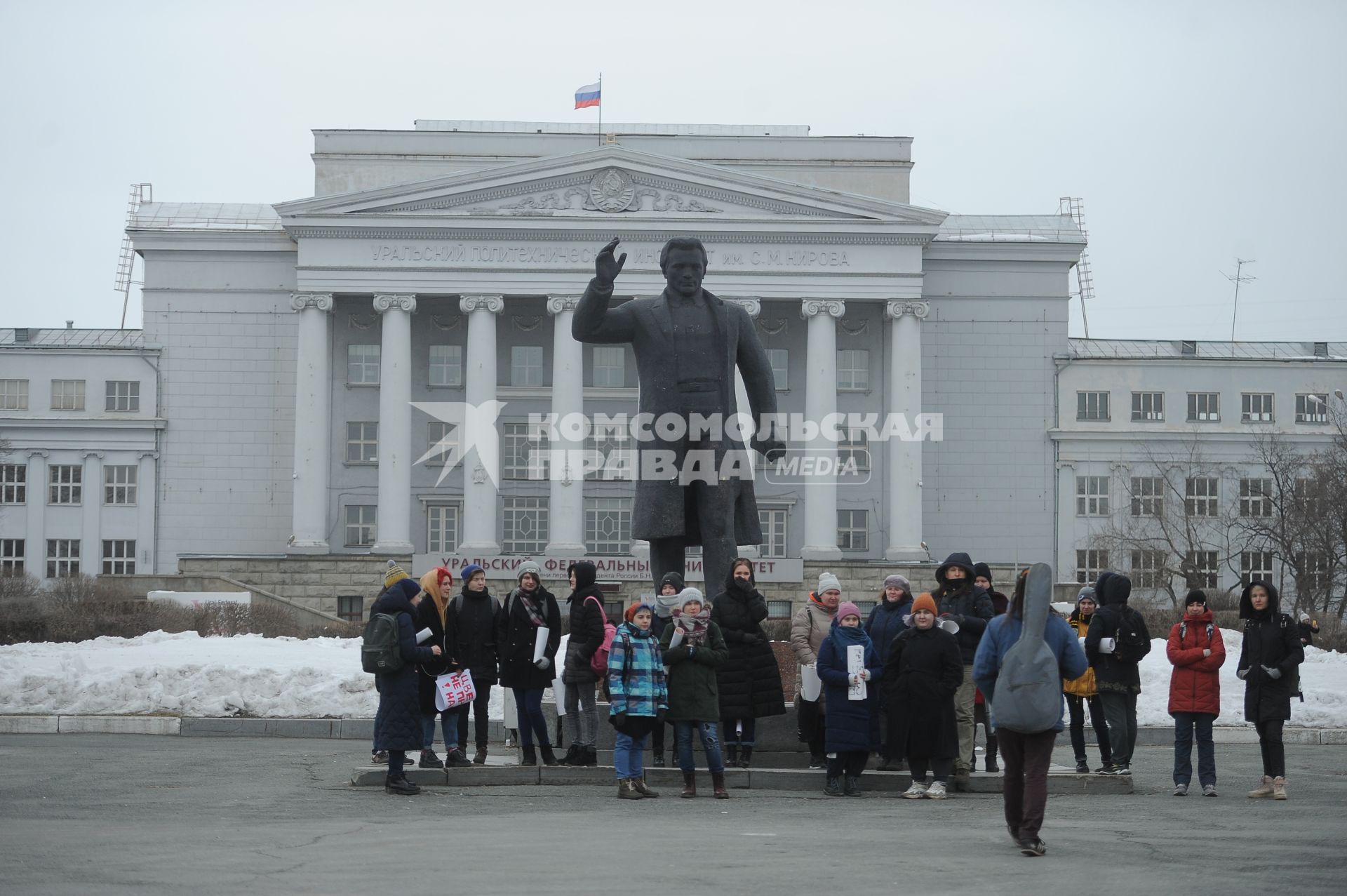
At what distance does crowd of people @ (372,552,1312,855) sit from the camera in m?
15.2

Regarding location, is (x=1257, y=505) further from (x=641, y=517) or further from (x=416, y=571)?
(x=641, y=517)

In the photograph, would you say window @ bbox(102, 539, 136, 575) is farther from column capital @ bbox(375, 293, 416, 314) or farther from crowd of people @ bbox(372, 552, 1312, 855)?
crowd of people @ bbox(372, 552, 1312, 855)

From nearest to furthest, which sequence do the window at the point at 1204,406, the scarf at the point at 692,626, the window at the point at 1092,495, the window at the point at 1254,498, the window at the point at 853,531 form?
1. the scarf at the point at 692,626
2. the window at the point at 1254,498
3. the window at the point at 853,531
4. the window at the point at 1092,495
5. the window at the point at 1204,406

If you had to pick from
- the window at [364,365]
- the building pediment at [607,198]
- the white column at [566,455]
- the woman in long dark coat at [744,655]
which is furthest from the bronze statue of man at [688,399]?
the window at [364,365]

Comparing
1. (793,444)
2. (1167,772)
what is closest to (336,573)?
(793,444)

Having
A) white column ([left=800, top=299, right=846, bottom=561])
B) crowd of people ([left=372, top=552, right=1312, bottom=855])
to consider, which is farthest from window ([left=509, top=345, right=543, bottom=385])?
crowd of people ([left=372, top=552, right=1312, bottom=855])

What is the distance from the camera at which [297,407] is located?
2498 inches

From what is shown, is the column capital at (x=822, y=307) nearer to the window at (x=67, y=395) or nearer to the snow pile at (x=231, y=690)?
the window at (x=67, y=395)

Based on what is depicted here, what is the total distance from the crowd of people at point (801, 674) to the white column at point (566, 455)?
44178 millimetres

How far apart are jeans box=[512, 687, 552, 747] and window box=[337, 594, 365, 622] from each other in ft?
146

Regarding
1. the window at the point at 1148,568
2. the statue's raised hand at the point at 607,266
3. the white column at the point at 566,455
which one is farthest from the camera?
the white column at the point at 566,455

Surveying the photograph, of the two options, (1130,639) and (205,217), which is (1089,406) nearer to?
(205,217)

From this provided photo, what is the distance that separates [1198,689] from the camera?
54.9ft

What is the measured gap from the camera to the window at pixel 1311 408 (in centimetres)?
6856
